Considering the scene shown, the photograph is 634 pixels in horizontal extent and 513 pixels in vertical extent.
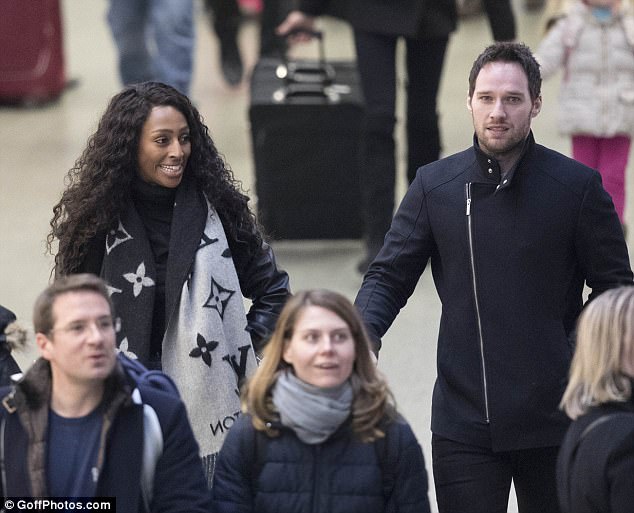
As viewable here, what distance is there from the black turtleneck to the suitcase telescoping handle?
312 centimetres

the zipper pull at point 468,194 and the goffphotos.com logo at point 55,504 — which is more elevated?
the zipper pull at point 468,194

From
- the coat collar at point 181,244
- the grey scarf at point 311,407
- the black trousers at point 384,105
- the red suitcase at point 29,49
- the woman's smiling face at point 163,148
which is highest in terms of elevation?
the red suitcase at point 29,49

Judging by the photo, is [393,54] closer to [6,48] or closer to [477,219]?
[477,219]

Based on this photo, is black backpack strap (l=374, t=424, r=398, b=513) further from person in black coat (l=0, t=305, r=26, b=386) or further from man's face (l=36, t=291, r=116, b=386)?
person in black coat (l=0, t=305, r=26, b=386)

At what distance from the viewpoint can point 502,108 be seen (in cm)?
375

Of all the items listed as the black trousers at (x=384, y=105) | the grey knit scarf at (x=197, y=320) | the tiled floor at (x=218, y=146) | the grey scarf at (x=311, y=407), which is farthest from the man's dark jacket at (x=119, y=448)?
the black trousers at (x=384, y=105)

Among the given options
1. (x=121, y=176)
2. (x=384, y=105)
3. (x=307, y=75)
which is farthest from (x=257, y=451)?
(x=307, y=75)

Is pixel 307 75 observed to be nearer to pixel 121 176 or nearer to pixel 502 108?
Answer: pixel 121 176

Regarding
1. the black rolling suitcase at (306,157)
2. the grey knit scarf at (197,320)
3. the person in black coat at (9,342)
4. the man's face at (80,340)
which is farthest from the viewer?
the black rolling suitcase at (306,157)

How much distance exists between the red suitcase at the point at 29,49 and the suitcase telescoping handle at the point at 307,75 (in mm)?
3618

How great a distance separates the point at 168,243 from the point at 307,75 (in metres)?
3.42

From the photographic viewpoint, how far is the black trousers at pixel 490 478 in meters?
3.72

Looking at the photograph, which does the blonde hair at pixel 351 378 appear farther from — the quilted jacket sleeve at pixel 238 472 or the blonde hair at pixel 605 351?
the blonde hair at pixel 605 351

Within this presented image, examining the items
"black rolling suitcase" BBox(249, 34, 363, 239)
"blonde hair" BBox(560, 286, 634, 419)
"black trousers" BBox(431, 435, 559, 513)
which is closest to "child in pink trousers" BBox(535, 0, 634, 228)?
"black rolling suitcase" BBox(249, 34, 363, 239)
